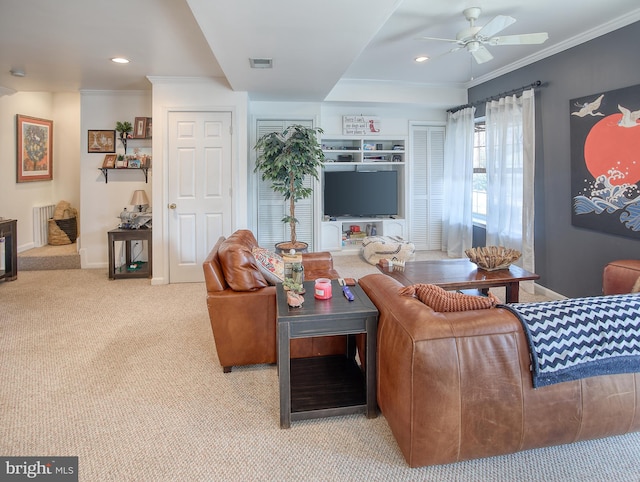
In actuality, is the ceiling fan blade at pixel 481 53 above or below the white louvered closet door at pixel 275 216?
above

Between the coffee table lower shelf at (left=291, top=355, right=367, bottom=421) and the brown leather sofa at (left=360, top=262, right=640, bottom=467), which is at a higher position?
the brown leather sofa at (left=360, top=262, right=640, bottom=467)

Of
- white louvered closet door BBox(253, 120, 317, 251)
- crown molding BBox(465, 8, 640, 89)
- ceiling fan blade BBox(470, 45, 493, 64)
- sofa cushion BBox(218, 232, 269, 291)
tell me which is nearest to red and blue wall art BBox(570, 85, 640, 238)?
crown molding BBox(465, 8, 640, 89)

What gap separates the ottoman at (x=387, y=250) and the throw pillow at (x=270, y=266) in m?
3.03

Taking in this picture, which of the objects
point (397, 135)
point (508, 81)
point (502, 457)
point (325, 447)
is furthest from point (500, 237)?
point (325, 447)

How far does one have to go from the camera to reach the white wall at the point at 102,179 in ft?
17.0

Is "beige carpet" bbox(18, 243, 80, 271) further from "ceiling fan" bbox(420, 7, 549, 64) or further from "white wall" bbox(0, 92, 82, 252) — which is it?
"ceiling fan" bbox(420, 7, 549, 64)

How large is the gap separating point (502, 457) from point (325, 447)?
793mm

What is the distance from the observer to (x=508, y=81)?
479 cm

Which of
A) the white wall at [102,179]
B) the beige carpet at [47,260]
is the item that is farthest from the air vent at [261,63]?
the beige carpet at [47,260]

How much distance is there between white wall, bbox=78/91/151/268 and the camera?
5195 millimetres

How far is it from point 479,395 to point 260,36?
2728 millimetres

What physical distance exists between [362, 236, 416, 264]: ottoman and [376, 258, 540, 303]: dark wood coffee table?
6.69 feet

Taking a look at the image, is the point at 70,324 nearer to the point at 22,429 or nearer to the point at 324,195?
the point at 22,429

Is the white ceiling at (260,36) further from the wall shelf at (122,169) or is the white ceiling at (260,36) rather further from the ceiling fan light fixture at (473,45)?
the wall shelf at (122,169)
